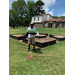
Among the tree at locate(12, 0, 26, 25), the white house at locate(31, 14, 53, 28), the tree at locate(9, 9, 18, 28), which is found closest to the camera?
the white house at locate(31, 14, 53, 28)

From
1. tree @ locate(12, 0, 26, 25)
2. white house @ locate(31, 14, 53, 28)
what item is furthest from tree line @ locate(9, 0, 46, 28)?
white house @ locate(31, 14, 53, 28)

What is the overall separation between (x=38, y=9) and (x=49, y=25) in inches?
976

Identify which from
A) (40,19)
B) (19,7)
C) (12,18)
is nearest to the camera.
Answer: (40,19)

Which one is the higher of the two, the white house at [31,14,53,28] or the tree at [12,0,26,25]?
the tree at [12,0,26,25]

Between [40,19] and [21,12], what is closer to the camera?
[40,19]

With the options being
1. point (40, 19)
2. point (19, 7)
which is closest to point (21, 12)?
point (19, 7)

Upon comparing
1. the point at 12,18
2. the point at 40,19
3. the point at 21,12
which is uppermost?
the point at 21,12

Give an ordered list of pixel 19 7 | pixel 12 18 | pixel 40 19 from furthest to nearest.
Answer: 1. pixel 19 7
2. pixel 12 18
3. pixel 40 19

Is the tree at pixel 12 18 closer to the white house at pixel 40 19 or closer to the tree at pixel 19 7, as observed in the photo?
the tree at pixel 19 7

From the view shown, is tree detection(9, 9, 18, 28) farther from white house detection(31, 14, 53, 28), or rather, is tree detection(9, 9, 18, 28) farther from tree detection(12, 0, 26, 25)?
white house detection(31, 14, 53, 28)

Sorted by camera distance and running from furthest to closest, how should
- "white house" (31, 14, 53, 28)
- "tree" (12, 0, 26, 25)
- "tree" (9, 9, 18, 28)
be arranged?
"tree" (12, 0, 26, 25) < "tree" (9, 9, 18, 28) < "white house" (31, 14, 53, 28)

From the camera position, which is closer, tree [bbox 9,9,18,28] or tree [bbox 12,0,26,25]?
tree [bbox 9,9,18,28]

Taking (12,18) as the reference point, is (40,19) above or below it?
below

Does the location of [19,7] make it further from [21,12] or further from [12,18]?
[12,18]
